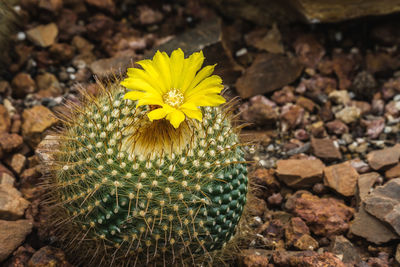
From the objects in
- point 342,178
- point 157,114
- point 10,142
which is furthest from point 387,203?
point 10,142

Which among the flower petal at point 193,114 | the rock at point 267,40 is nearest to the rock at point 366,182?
the flower petal at point 193,114

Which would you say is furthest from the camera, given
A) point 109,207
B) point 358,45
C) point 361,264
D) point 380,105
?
point 358,45

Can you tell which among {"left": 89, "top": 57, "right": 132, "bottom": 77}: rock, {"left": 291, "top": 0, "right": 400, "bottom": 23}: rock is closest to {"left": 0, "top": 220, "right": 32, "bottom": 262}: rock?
{"left": 89, "top": 57, "right": 132, "bottom": 77}: rock

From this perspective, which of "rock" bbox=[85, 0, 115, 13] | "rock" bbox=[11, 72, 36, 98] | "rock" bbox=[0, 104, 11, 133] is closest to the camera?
"rock" bbox=[0, 104, 11, 133]

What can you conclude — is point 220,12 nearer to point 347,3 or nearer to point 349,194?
point 347,3

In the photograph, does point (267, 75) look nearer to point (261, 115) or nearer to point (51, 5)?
point (261, 115)

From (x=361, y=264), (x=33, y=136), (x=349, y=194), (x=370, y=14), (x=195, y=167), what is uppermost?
(x=370, y=14)

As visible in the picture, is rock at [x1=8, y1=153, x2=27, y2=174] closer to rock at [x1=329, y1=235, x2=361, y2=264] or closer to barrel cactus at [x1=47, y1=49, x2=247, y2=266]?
barrel cactus at [x1=47, y1=49, x2=247, y2=266]

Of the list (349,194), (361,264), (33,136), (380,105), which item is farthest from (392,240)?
(33,136)
